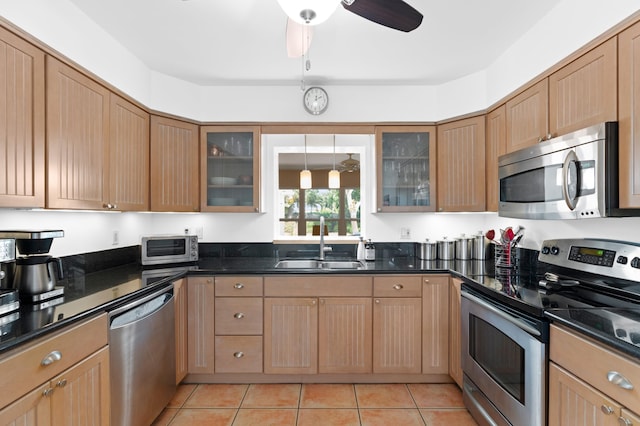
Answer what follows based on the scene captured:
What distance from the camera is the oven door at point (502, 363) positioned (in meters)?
1.46

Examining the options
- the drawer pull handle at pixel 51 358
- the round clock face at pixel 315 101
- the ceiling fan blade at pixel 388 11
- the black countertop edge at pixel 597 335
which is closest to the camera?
the black countertop edge at pixel 597 335

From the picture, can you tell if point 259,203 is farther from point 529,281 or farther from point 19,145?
point 529,281

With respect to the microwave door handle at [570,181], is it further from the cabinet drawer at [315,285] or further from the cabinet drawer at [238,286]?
the cabinet drawer at [238,286]

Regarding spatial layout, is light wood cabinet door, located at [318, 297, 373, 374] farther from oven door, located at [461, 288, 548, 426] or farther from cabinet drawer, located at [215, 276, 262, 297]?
oven door, located at [461, 288, 548, 426]

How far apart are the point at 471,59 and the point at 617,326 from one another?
2.02 metres

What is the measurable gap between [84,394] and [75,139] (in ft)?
4.37

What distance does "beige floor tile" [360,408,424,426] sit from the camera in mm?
2076

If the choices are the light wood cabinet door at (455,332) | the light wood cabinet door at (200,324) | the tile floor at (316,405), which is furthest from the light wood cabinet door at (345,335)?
the light wood cabinet door at (200,324)

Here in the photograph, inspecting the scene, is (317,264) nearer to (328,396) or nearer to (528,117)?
(328,396)

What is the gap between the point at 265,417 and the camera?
7.00ft

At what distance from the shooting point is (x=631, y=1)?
4.70ft

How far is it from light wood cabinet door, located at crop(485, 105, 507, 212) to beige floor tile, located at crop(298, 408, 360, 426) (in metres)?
1.78

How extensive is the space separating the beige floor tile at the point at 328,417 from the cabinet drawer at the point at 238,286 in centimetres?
86

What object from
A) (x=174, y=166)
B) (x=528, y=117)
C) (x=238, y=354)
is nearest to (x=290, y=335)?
(x=238, y=354)
